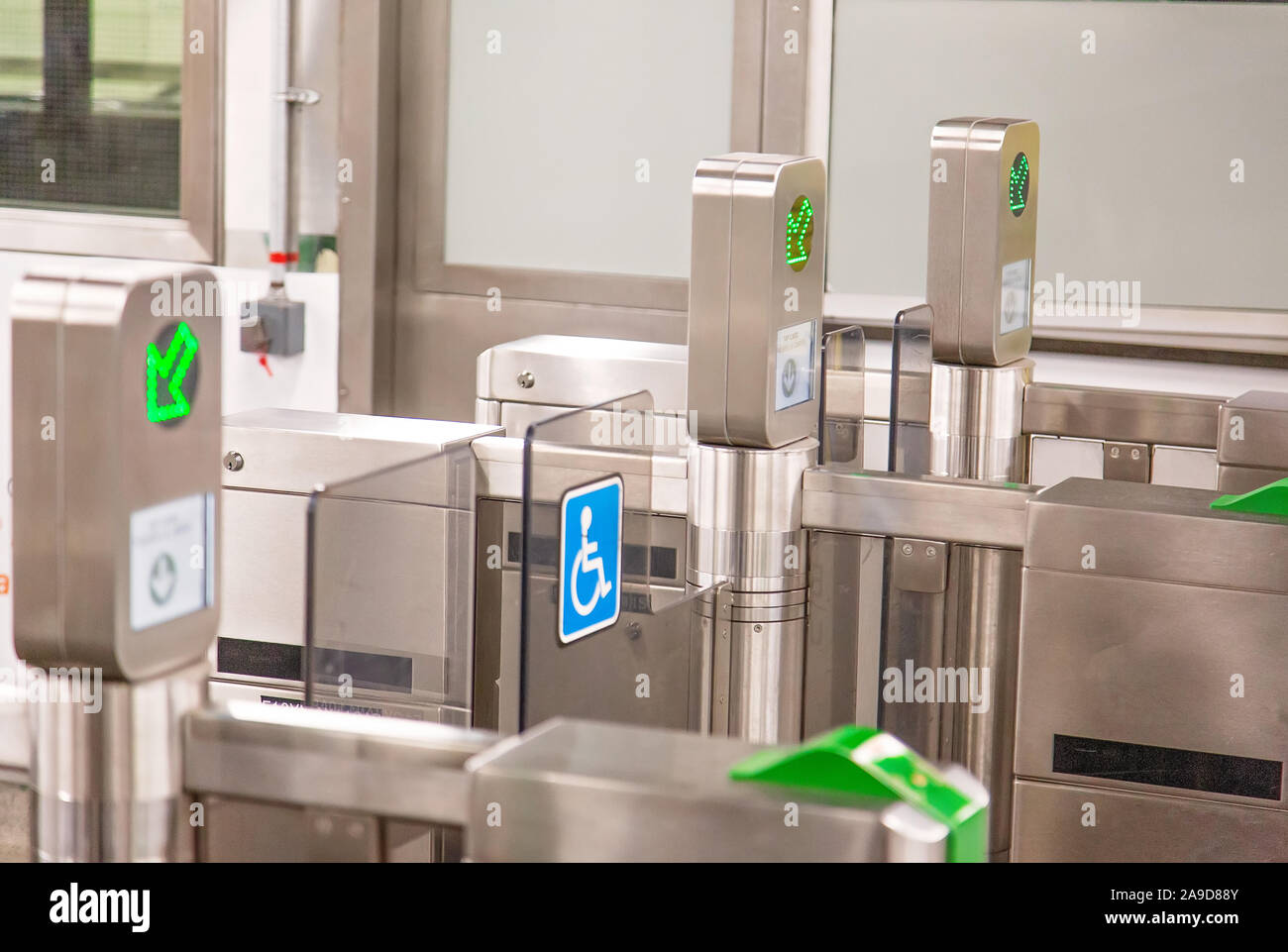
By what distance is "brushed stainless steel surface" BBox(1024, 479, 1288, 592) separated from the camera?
4.33ft

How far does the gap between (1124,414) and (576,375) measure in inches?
34.2

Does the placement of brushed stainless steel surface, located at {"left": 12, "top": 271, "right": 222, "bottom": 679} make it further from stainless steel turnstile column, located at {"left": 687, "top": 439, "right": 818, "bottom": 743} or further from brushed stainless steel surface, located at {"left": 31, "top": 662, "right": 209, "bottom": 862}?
stainless steel turnstile column, located at {"left": 687, "top": 439, "right": 818, "bottom": 743}

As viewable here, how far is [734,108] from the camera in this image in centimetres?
310

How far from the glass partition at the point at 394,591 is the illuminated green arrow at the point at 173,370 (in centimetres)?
27

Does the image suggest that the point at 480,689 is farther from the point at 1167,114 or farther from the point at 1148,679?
the point at 1167,114

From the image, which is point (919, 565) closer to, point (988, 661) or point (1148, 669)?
point (988, 661)

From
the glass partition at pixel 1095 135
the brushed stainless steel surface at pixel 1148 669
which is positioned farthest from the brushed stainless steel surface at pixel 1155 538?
the glass partition at pixel 1095 135

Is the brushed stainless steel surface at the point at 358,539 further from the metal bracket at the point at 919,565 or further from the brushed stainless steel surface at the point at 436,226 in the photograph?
the brushed stainless steel surface at the point at 436,226

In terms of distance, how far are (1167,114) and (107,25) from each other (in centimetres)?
204

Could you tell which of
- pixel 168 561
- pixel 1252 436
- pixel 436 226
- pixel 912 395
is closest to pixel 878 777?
pixel 168 561

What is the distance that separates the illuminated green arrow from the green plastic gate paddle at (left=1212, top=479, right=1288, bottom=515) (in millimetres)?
882

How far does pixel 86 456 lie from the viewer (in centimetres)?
80

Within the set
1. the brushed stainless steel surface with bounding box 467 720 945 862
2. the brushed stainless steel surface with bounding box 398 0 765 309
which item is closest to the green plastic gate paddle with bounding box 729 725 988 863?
the brushed stainless steel surface with bounding box 467 720 945 862

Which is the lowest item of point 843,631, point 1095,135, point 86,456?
point 843,631
